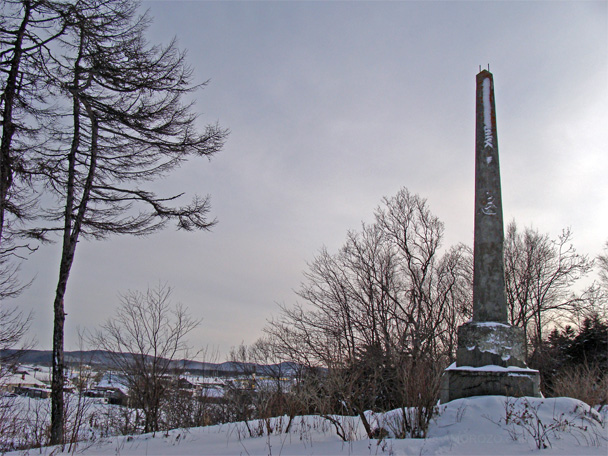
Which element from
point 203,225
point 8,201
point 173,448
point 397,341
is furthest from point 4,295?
point 397,341

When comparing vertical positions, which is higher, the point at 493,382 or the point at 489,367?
the point at 489,367

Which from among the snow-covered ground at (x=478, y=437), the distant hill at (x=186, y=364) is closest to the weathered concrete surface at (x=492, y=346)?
the snow-covered ground at (x=478, y=437)

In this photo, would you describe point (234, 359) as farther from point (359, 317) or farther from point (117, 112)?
point (117, 112)

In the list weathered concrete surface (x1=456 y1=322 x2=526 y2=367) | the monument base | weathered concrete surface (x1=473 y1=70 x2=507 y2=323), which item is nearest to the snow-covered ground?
the monument base

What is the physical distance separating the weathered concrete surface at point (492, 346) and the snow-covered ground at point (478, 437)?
0.97 meters

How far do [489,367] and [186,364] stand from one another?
9.01 meters

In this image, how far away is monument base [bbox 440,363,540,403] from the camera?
6145 mm

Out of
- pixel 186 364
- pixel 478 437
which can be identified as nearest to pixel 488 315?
pixel 478 437

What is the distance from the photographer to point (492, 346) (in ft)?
21.5

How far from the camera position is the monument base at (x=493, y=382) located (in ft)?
20.2

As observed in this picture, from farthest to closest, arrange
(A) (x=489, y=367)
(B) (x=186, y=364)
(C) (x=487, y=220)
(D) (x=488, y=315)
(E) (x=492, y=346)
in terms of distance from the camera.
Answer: (B) (x=186, y=364), (C) (x=487, y=220), (D) (x=488, y=315), (E) (x=492, y=346), (A) (x=489, y=367)

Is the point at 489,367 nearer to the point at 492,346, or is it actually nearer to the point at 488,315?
the point at 492,346

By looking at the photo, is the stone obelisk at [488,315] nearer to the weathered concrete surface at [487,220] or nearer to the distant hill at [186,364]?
the weathered concrete surface at [487,220]

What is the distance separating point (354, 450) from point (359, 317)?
13.9 m
